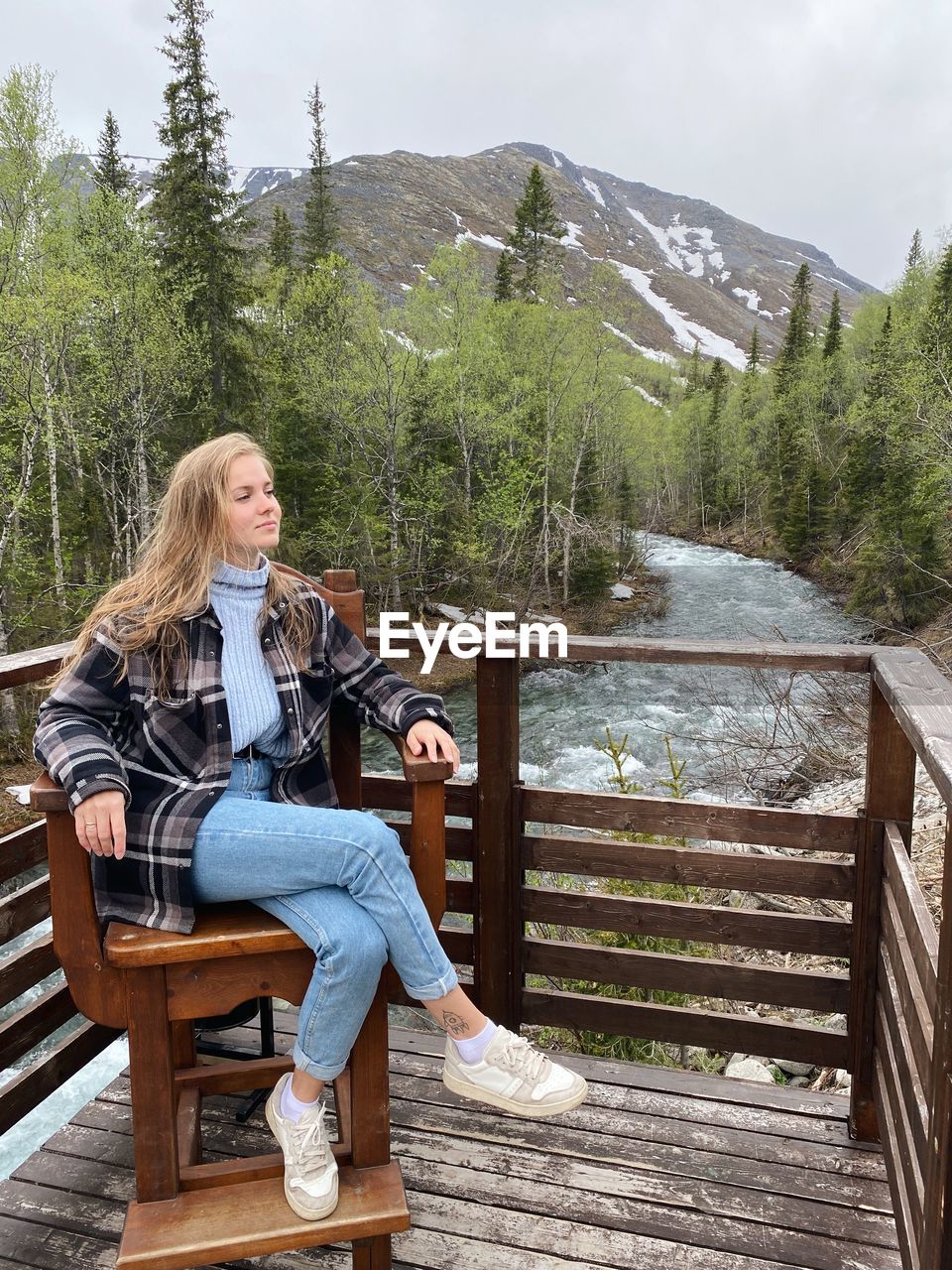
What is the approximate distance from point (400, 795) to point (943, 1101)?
4.70 feet

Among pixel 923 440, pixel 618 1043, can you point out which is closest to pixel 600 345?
pixel 923 440

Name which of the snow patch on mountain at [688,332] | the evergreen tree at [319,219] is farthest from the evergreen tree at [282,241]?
the snow patch on mountain at [688,332]

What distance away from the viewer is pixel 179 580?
5.39 ft

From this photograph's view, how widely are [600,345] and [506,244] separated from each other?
8714mm

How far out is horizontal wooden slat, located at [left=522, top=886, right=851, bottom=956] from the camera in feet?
6.56

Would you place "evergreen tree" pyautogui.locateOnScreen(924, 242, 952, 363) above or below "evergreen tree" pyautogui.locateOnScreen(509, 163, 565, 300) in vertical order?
below

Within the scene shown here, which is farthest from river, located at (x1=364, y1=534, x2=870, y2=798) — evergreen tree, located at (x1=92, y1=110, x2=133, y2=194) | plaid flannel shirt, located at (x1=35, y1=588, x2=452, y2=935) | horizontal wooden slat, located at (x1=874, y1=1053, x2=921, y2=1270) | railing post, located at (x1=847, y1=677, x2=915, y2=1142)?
evergreen tree, located at (x1=92, y1=110, x2=133, y2=194)

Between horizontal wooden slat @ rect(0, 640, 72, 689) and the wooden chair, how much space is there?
45 centimetres

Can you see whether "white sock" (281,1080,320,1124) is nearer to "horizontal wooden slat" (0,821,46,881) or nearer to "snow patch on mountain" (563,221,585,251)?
"horizontal wooden slat" (0,821,46,881)

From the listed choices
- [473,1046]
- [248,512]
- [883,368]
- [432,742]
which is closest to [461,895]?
[473,1046]

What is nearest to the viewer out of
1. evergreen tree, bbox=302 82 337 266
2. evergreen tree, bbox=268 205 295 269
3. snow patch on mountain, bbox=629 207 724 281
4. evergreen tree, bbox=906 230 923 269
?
evergreen tree, bbox=302 82 337 266

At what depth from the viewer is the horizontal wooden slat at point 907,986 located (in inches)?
52.3

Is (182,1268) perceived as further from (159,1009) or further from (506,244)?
(506,244)

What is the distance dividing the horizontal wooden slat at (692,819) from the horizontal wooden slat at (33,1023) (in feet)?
3.76
